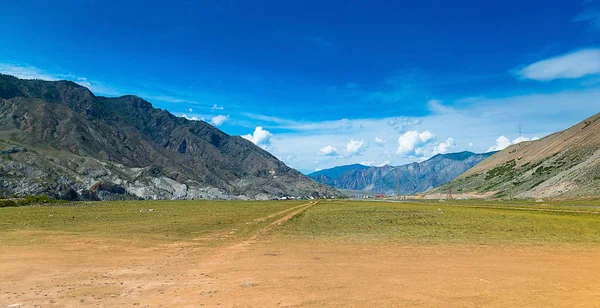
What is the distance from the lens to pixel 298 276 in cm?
1783

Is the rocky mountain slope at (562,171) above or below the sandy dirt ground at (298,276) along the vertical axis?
above

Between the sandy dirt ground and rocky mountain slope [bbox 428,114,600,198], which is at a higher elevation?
rocky mountain slope [bbox 428,114,600,198]

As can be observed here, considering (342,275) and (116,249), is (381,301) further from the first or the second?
(116,249)

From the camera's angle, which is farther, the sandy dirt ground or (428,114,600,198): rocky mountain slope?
(428,114,600,198): rocky mountain slope

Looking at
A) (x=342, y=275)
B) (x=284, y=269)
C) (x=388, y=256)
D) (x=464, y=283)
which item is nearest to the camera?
(x=464, y=283)

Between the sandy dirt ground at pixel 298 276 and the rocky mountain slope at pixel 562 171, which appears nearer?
the sandy dirt ground at pixel 298 276

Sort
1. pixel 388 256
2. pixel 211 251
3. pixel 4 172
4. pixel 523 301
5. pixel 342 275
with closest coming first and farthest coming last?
pixel 523 301 < pixel 342 275 < pixel 388 256 < pixel 211 251 < pixel 4 172

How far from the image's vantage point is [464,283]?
638 inches

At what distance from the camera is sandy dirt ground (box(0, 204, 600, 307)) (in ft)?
44.9

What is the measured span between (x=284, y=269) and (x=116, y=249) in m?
13.7

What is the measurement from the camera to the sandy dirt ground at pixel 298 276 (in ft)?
44.9

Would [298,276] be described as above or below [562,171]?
below

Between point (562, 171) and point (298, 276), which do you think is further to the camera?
point (562, 171)

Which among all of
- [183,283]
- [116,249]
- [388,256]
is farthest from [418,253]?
[116,249]
